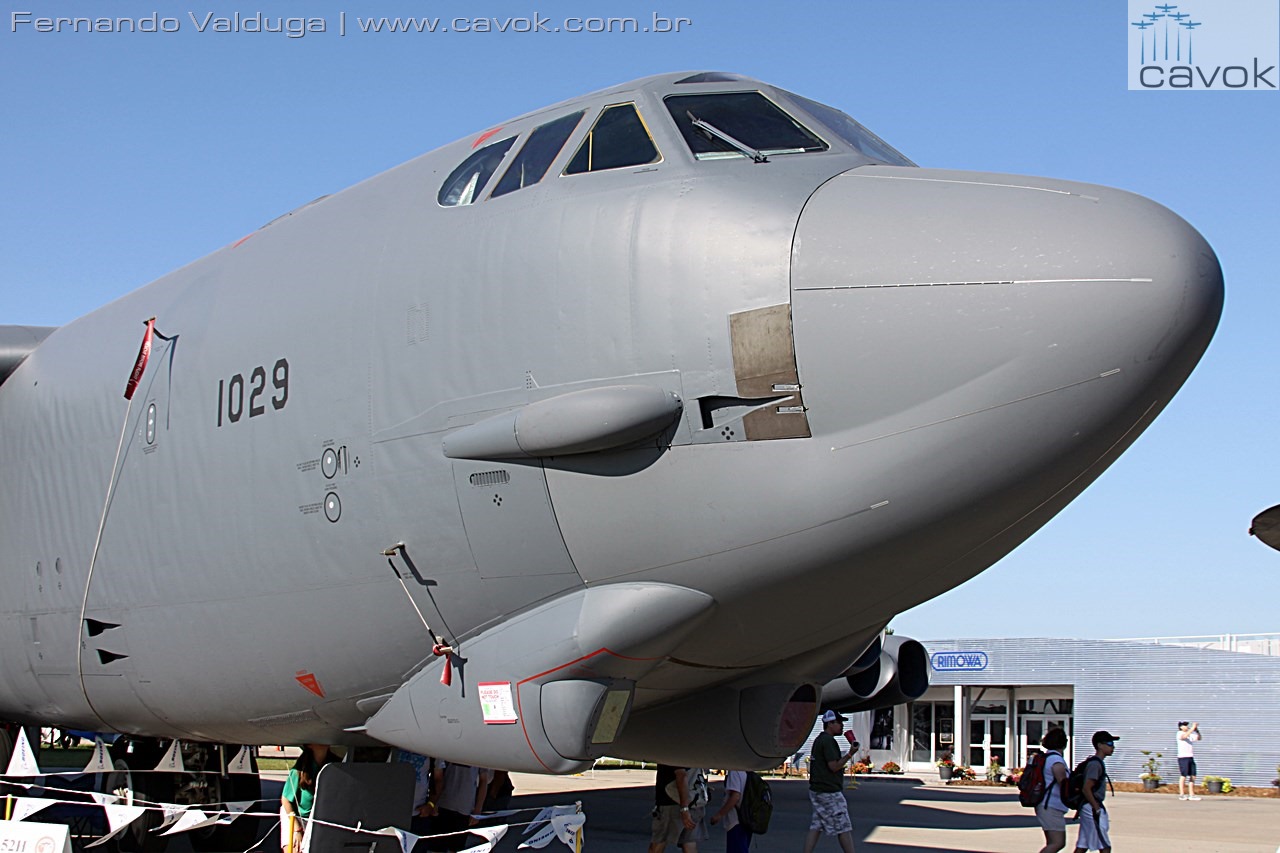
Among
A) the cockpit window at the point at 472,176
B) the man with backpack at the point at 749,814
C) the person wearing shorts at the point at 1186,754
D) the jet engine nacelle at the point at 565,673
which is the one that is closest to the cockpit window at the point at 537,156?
the cockpit window at the point at 472,176

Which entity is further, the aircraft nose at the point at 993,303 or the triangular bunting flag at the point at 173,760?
the triangular bunting flag at the point at 173,760

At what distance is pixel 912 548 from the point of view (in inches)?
212

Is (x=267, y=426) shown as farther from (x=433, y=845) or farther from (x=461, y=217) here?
(x=433, y=845)

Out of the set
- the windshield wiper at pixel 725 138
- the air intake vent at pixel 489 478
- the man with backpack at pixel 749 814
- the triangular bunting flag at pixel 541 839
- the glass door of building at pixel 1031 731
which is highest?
the windshield wiper at pixel 725 138

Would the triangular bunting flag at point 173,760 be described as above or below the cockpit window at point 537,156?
below

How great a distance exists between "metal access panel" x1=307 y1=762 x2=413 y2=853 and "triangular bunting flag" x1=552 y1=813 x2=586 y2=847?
0.98 meters

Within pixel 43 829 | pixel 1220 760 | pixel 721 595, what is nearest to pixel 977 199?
pixel 721 595

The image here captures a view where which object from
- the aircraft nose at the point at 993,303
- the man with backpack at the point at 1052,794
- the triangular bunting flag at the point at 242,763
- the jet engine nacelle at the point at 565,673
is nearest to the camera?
the aircraft nose at the point at 993,303

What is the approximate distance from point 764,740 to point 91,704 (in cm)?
482

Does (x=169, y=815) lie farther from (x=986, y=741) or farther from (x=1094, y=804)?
(x=986, y=741)

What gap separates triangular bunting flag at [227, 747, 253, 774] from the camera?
10.9 meters

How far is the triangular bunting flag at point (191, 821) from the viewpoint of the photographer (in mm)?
8898

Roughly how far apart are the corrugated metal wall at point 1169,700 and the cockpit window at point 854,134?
21896mm

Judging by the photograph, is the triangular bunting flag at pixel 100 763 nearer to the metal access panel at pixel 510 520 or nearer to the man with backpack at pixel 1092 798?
the metal access panel at pixel 510 520
